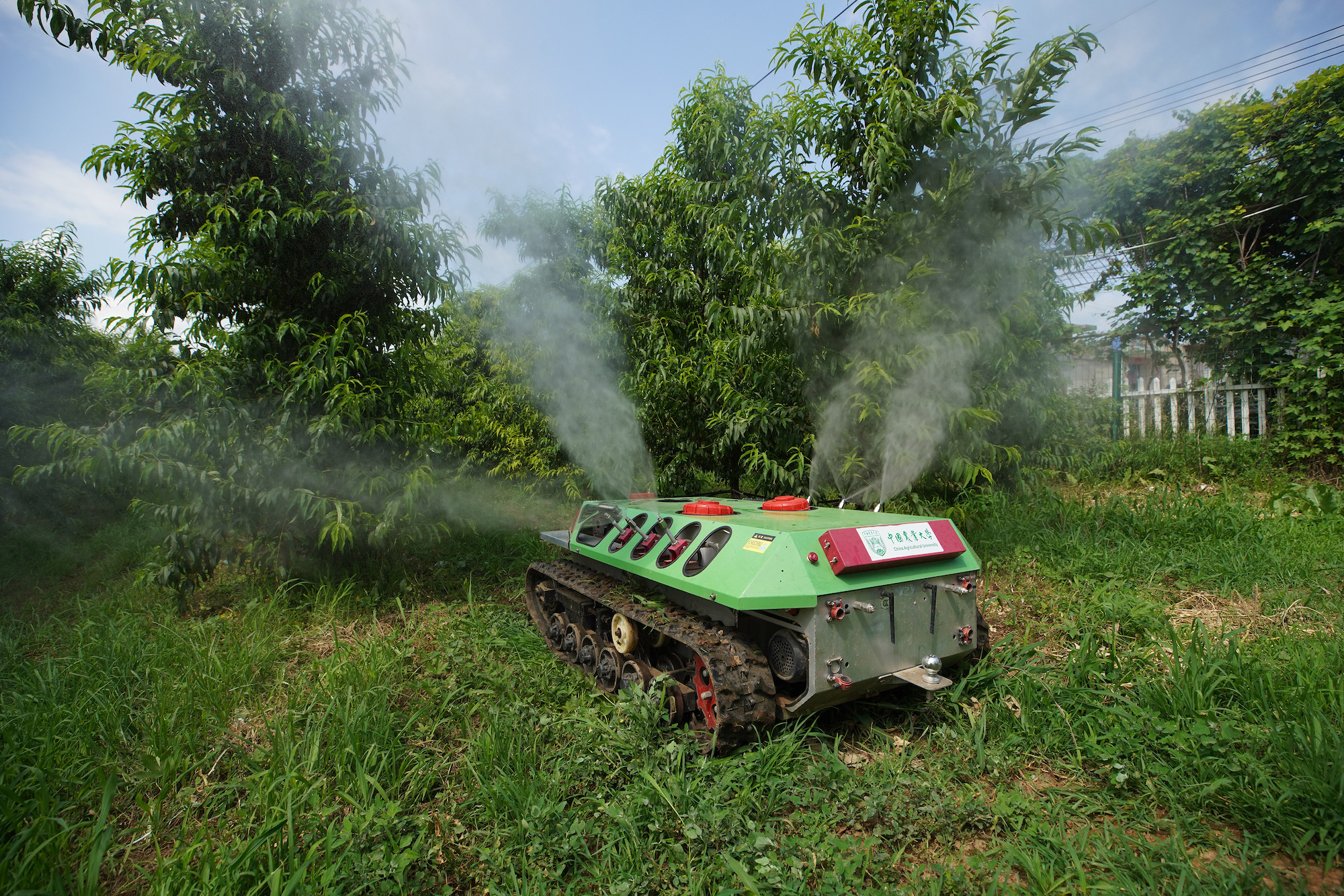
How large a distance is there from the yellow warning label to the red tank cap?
2.23 feet

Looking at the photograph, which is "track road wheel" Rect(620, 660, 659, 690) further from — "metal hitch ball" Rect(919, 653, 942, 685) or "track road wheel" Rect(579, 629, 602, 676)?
"metal hitch ball" Rect(919, 653, 942, 685)

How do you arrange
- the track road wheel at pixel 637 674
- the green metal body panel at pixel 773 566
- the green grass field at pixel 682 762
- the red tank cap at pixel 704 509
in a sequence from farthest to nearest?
the red tank cap at pixel 704 509, the track road wheel at pixel 637 674, the green metal body panel at pixel 773 566, the green grass field at pixel 682 762

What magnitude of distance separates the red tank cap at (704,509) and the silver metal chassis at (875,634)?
21.5 inches

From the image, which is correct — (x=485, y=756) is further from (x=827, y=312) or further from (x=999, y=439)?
(x=999, y=439)

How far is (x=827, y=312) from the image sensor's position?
17.0 feet

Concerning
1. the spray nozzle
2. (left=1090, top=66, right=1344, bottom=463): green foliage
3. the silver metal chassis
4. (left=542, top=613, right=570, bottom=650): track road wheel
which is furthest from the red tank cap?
(left=1090, top=66, right=1344, bottom=463): green foliage

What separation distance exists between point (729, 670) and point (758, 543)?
0.65 m

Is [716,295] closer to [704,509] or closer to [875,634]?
[704,509]

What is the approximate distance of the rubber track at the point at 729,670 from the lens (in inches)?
123

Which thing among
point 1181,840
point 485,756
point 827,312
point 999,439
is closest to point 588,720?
point 485,756

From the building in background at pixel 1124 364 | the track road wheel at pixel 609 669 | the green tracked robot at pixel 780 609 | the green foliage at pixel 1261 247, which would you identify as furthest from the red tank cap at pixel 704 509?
the green foliage at pixel 1261 247

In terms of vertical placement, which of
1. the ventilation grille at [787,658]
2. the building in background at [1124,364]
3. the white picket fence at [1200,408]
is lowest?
the ventilation grille at [787,658]

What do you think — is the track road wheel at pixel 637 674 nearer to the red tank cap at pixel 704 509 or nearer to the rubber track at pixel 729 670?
the rubber track at pixel 729 670

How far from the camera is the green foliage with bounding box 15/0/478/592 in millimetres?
4723
